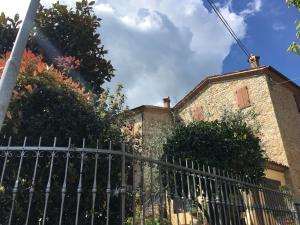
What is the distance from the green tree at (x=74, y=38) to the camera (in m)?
7.55

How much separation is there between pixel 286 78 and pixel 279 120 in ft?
12.0

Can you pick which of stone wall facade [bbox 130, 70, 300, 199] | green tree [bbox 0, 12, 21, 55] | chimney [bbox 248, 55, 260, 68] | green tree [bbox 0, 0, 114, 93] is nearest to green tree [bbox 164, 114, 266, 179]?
green tree [bbox 0, 0, 114, 93]

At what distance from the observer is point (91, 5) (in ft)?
25.7

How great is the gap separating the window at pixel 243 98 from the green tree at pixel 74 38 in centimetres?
1271

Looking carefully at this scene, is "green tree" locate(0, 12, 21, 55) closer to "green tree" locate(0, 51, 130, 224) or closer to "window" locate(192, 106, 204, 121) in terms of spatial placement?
"green tree" locate(0, 51, 130, 224)

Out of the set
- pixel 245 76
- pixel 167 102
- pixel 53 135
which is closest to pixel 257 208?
pixel 53 135

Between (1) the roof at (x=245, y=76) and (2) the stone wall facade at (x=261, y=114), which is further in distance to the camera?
(1) the roof at (x=245, y=76)

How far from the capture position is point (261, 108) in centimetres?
1805

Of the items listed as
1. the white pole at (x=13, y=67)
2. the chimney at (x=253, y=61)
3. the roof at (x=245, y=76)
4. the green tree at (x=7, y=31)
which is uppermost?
the chimney at (x=253, y=61)

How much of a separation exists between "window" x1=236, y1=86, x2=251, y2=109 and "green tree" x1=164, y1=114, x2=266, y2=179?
10.9 metres

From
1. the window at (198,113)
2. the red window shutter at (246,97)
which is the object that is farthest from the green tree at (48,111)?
A: the window at (198,113)

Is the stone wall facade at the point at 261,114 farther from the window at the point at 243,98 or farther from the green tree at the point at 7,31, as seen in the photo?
the green tree at the point at 7,31

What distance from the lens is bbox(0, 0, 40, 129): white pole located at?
122 inches

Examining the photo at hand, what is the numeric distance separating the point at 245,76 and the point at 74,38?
554 inches
